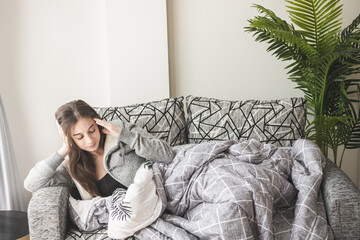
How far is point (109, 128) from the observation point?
1.87 meters

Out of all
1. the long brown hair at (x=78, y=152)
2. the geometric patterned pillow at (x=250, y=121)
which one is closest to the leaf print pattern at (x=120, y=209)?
the long brown hair at (x=78, y=152)

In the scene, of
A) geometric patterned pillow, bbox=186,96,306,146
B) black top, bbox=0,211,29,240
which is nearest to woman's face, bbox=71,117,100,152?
black top, bbox=0,211,29,240

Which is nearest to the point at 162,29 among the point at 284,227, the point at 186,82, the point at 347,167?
the point at 186,82

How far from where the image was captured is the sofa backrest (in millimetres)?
2119

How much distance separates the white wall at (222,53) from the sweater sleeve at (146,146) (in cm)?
81

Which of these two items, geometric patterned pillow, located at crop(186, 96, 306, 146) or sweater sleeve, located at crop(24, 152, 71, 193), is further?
geometric patterned pillow, located at crop(186, 96, 306, 146)

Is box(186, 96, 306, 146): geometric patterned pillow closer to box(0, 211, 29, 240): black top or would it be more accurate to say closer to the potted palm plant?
the potted palm plant

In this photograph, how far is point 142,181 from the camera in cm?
167

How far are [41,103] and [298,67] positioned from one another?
173 centimetres

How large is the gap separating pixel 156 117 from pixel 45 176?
712mm

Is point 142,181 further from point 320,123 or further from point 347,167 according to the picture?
point 347,167

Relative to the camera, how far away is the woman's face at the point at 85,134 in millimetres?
1779

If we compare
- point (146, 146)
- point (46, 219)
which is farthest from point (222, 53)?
point (46, 219)

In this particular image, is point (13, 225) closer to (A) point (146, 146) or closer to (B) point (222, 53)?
(A) point (146, 146)
